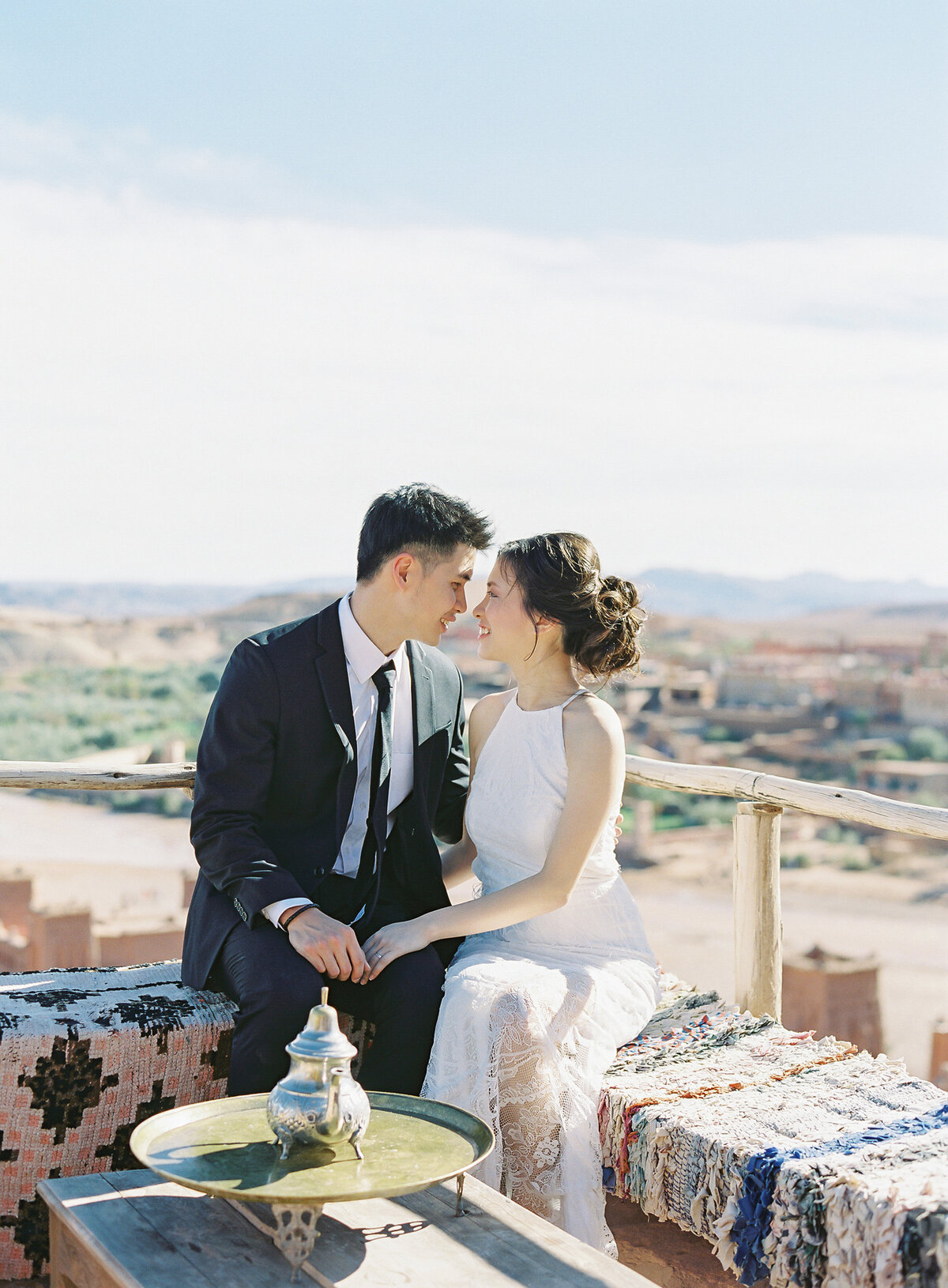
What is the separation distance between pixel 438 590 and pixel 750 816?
3.96 ft

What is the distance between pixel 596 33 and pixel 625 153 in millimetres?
16679

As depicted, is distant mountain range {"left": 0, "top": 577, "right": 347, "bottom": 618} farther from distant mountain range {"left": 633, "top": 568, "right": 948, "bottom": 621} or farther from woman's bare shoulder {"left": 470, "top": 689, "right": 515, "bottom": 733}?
woman's bare shoulder {"left": 470, "top": 689, "right": 515, "bottom": 733}

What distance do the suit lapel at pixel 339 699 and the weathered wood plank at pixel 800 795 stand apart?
3.41ft

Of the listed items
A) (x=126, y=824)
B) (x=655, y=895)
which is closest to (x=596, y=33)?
(x=655, y=895)

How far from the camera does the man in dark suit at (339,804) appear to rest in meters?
2.68

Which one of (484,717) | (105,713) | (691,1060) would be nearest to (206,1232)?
(691,1060)

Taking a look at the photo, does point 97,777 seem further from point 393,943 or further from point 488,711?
point 393,943

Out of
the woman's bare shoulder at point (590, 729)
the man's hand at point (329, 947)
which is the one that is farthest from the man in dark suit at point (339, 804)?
the woman's bare shoulder at point (590, 729)

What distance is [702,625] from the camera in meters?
68.7

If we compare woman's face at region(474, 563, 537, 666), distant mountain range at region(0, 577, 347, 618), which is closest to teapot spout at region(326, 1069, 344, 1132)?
woman's face at region(474, 563, 537, 666)

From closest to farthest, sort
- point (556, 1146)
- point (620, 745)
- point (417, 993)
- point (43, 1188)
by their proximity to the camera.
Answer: point (43, 1188) < point (556, 1146) < point (417, 993) < point (620, 745)

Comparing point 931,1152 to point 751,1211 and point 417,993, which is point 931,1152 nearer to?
point 751,1211

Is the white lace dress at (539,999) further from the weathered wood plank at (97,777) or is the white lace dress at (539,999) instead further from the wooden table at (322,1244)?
the weathered wood plank at (97,777)

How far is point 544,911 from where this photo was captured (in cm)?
283
